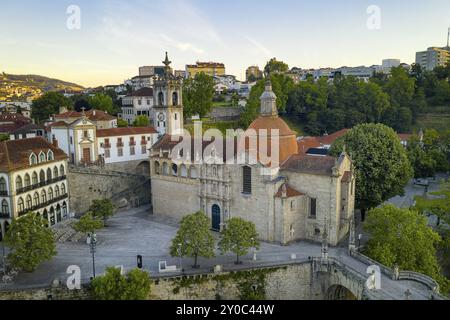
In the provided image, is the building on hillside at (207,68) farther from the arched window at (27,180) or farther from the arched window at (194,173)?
the arched window at (27,180)

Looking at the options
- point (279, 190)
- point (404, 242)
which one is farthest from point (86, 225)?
point (404, 242)

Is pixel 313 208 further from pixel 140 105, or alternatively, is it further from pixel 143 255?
pixel 140 105

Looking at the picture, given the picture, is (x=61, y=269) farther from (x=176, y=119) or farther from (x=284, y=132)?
(x=176, y=119)

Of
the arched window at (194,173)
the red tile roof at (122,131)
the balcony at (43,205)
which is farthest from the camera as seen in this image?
the red tile roof at (122,131)

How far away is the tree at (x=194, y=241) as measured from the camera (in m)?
36.4

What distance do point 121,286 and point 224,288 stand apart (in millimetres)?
9613

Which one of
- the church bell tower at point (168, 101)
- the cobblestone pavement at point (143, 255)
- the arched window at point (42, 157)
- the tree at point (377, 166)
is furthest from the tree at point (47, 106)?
the tree at point (377, 166)

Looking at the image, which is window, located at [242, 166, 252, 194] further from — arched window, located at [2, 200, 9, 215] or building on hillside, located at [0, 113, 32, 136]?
building on hillside, located at [0, 113, 32, 136]

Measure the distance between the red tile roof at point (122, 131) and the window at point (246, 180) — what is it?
2659cm

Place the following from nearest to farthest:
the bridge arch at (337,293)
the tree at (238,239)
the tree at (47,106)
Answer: the tree at (238,239), the bridge arch at (337,293), the tree at (47,106)

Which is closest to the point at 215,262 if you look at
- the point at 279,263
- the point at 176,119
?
the point at 279,263

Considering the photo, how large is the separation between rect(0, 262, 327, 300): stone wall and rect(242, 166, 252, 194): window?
33.7ft

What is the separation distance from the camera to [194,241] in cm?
3634

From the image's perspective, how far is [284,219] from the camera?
42094mm
